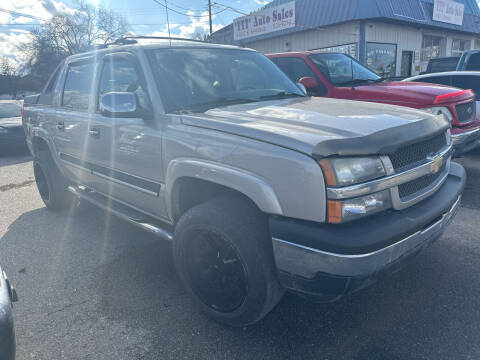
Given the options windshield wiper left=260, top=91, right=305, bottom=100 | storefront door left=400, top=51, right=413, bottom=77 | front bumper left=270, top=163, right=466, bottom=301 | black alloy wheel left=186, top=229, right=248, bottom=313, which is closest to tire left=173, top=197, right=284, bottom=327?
black alloy wheel left=186, top=229, right=248, bottom=313

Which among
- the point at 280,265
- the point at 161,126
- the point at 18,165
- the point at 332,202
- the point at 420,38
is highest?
the point at 420,38

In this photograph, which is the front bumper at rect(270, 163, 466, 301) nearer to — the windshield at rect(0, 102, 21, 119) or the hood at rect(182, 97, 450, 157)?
the hood at rect(182, 97, 450, 157)

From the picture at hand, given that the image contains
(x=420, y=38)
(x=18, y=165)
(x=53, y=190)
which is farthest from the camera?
(x=420, y=38)

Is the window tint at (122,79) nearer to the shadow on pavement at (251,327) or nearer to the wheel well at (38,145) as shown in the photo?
the shadow on pavement at (251,327)

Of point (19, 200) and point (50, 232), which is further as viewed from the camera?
point (19, 200)

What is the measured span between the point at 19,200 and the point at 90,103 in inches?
118

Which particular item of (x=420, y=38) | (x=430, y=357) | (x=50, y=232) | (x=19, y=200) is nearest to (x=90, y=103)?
(x=50, y=232)

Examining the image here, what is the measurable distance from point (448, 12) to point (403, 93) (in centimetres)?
1824

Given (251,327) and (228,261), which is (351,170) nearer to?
(228,261)

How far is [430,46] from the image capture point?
21141 mm

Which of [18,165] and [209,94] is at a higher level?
Answer: [209,94]

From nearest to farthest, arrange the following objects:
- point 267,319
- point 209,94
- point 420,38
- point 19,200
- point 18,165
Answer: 1. point 267,319
2. point 209,94
3. point 19,200
4. point 18,165
5. point 420,38

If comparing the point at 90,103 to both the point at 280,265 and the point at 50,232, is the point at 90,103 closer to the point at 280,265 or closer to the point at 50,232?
the point at 50,232

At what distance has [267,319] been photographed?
2633mm
